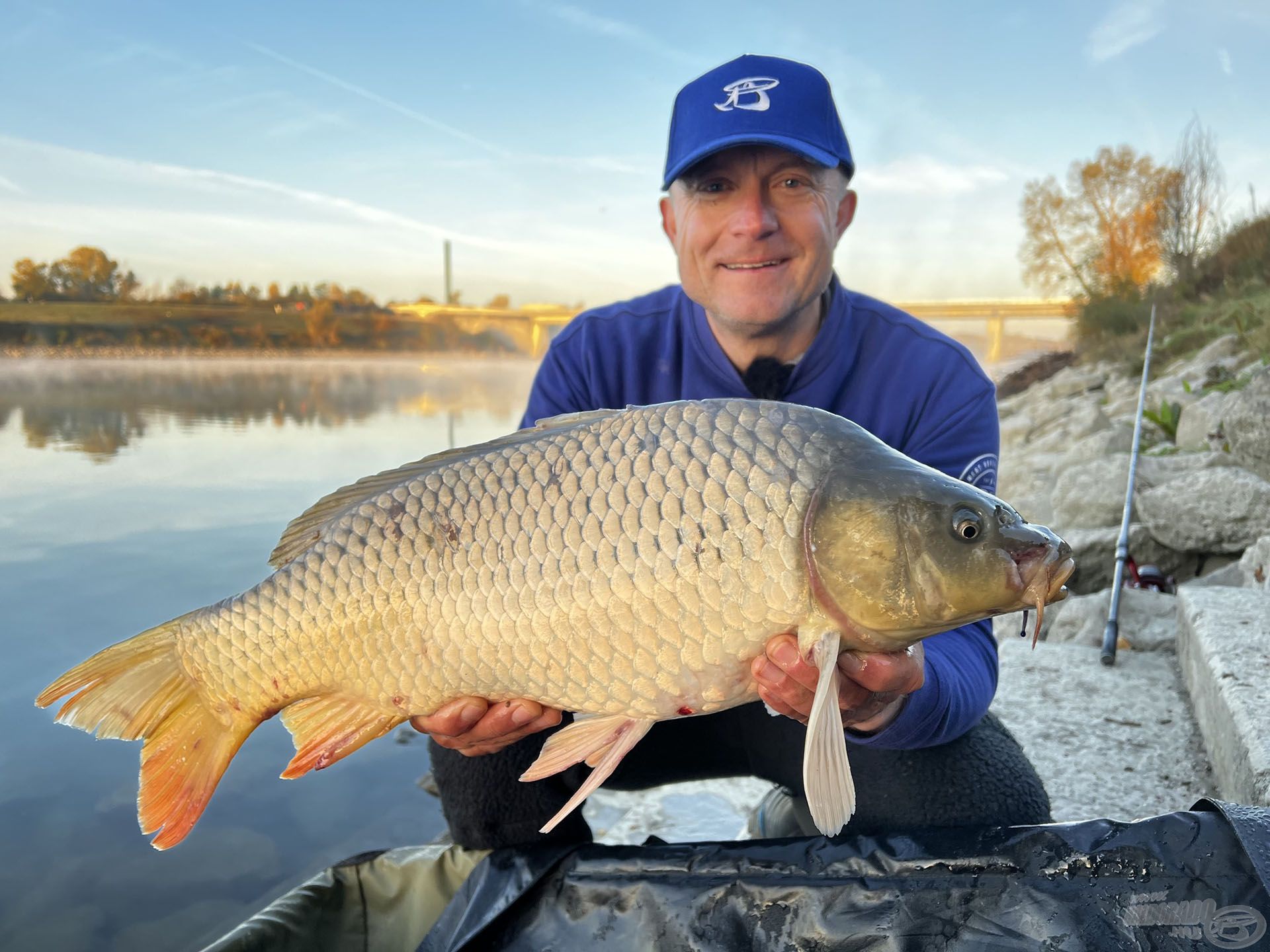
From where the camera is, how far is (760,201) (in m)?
1.64

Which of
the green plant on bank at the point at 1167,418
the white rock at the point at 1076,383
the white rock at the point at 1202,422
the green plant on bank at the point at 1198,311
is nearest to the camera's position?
the white rock at the point at 1202,422

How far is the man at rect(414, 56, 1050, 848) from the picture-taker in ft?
4.50

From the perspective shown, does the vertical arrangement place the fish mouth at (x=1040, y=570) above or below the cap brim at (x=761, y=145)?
below

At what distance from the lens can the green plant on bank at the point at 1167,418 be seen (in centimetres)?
480

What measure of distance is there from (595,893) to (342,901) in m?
0.56

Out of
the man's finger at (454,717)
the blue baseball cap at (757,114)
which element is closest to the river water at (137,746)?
the man's finger at (454,717)

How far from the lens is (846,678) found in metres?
1.06

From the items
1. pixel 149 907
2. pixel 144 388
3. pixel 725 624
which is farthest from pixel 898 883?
pixel 144 388

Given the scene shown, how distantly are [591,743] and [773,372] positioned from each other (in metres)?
0.87

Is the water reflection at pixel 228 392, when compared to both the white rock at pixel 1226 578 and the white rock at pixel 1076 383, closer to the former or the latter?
the white rock at pixel 1076 383

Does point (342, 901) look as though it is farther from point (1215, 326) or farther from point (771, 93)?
point (1215, 326)

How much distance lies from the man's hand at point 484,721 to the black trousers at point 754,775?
206 mm

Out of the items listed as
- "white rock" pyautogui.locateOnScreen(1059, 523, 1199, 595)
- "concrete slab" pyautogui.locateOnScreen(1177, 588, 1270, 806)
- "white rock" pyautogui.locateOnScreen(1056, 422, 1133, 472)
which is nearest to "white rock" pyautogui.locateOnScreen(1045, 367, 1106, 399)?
"white rock" pyautogui.locateOnScreen(1056, 422, 1133, 472)

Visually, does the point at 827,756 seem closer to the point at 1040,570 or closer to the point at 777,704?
the point at 777,704
